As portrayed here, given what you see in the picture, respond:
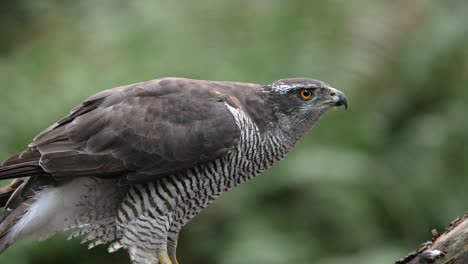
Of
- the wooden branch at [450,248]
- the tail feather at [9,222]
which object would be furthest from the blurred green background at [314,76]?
the wooden branch at [450,248]

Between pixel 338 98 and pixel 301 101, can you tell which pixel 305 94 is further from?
pixel 338 98

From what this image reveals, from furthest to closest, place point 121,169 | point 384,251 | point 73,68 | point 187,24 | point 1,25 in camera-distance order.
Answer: point 1,25, point 187,24, point 73,68, point 384,251, point 121,169

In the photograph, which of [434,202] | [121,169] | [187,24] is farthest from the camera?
[187,24]

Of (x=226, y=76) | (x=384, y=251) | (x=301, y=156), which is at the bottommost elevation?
(x=384, y=251)

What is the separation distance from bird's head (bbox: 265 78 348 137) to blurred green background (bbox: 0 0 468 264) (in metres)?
1.80

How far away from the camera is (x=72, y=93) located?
7914mm

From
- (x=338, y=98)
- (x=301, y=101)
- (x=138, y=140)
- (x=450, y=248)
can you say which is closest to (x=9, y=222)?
(x=138, y=140)

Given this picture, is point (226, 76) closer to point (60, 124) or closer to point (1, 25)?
point (60, 124)

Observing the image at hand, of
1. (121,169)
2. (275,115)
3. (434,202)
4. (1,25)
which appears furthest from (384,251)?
(1,25)

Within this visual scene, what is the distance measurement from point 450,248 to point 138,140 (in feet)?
6.32

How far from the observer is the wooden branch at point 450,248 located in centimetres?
434

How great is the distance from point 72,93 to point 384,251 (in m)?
3.22

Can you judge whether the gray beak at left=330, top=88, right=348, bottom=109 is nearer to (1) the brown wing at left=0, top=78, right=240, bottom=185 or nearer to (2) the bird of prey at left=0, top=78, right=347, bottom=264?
(2) the bird of prey at left=0, top=78, right=347, bottom=264

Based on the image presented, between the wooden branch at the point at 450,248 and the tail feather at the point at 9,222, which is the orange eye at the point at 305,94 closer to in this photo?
the wooden branch at the point at 450,248
